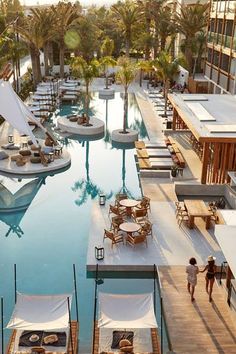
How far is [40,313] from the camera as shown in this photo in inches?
518

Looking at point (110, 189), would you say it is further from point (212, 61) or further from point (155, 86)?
point (155, 86)

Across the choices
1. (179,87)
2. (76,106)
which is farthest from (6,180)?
(179,87)

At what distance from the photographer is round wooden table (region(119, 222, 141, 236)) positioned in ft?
63.0

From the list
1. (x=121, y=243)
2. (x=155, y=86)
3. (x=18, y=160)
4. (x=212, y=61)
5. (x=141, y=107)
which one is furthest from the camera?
(x=155, y=86)

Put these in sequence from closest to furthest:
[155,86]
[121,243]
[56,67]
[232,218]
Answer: [232,218]
[121,243]
[155,86]
[56,67]

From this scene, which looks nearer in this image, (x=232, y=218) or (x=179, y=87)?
(x=232, y=218)

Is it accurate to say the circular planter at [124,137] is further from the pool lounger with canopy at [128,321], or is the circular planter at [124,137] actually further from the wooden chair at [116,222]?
the pool lounger with canopy at [128,321]

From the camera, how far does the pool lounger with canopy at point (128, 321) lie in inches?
502

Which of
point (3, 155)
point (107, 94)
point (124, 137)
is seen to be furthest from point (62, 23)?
point (3, 155)

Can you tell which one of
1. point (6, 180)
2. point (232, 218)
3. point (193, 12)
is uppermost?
point (193, 12)

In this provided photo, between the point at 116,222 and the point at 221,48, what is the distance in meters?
31.1

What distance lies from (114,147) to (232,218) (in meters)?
19.7

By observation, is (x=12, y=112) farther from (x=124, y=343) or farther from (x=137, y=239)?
(x=124, y=343)

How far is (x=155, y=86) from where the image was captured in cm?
5725
